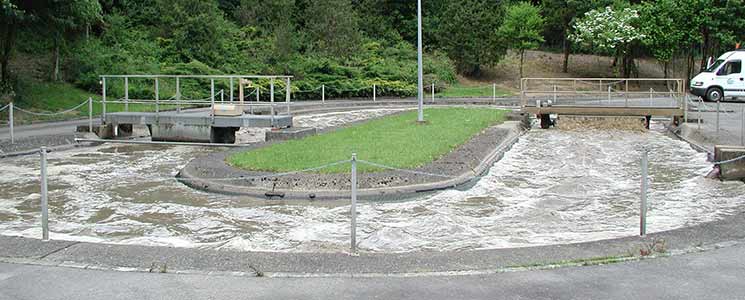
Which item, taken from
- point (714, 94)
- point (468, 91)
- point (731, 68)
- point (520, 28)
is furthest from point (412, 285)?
point (520, 28)

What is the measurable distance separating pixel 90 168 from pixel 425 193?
947 centimetres

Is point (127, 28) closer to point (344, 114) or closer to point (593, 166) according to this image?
point (344, 114)

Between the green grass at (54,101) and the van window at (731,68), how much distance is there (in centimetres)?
2990

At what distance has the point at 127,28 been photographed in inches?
1991

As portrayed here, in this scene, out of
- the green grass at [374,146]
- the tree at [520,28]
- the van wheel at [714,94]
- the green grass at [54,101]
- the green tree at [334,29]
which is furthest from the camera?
the tree at [520,28]

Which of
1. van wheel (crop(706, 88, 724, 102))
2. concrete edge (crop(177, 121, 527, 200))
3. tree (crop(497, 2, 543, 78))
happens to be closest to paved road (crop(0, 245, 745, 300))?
concrete edge (crop(177, 121, 527, 200))

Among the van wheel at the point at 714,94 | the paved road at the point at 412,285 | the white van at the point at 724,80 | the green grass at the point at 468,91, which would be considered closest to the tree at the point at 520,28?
the green grass at the point at 468,91

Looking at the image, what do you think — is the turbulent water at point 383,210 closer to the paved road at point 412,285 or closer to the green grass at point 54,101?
the paved road at point 412,285

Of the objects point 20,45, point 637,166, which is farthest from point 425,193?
point 20,45

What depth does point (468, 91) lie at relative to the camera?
54844 millimetres

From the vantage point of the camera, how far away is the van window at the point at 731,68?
1640 inches

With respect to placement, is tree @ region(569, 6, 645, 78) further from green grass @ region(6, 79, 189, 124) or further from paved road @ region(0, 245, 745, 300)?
paved road @ region(0, 245, 745, 300)

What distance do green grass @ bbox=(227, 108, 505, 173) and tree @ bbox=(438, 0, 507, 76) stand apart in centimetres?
3088

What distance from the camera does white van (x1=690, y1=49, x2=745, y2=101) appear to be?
41.7m
